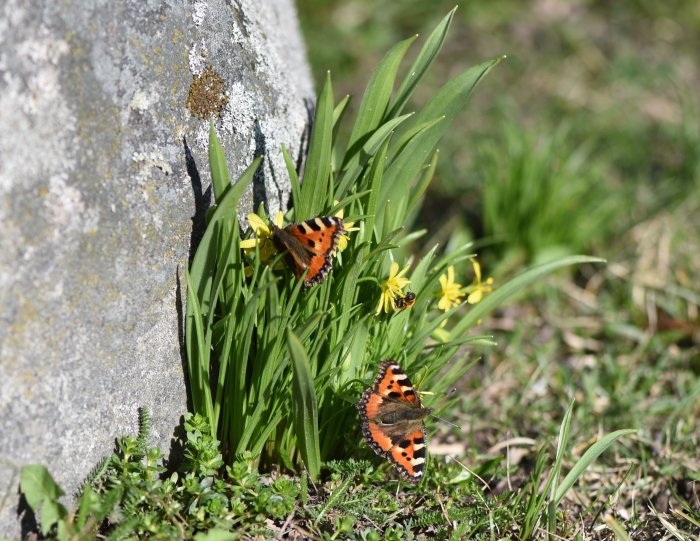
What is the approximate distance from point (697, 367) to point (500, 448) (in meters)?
1.13

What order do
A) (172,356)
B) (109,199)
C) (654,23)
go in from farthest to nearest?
(654,23) < (172,356) < (109,199)

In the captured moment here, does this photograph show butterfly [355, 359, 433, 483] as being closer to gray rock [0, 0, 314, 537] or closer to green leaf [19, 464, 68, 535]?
gray rock [0, 0, 314, 537]

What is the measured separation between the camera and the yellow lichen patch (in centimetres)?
188

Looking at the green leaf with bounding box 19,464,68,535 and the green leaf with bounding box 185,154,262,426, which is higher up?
the green leaf with bounding box 185,154,262,426

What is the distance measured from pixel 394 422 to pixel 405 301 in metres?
0.34

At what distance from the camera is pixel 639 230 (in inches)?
159

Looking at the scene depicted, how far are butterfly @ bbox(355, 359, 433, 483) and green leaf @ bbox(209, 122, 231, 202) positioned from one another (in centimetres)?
66

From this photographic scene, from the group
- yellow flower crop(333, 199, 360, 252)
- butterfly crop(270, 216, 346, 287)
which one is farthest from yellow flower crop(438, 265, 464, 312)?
butterfly crop(270, 216, 346, 287)

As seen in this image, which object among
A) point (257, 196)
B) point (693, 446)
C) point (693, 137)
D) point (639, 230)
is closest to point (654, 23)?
point (693, 137)

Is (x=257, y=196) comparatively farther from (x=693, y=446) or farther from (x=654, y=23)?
(x=654, y=23)

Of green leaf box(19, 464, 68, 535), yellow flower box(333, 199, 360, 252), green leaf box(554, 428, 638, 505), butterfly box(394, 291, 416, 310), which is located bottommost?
green leaf box(554, 428, 638, 505)

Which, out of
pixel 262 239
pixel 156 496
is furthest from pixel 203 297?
pixel 156 496

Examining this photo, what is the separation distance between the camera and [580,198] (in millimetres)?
4020

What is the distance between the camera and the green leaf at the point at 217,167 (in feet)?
5.99
